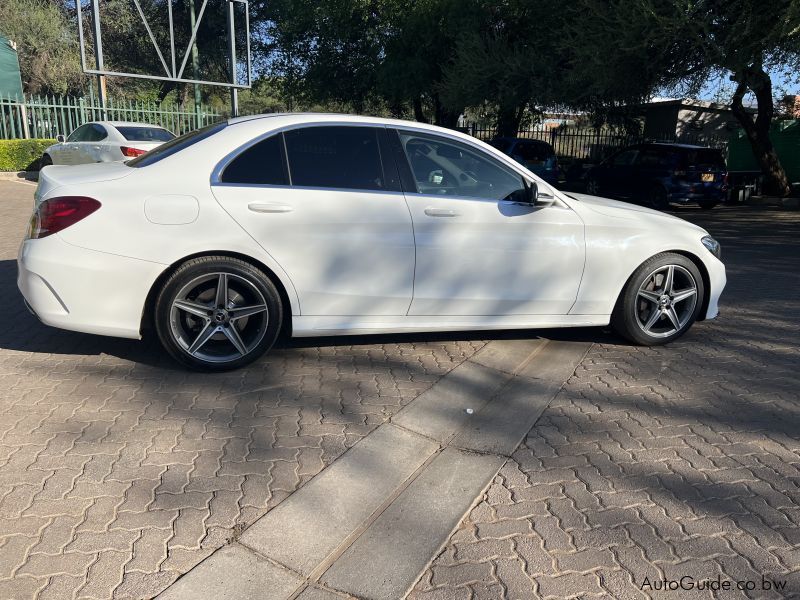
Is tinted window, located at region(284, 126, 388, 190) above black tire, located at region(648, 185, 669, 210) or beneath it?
above

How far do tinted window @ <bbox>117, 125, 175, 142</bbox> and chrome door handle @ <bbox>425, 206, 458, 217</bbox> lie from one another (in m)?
9.96

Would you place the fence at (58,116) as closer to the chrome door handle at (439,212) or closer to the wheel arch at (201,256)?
the wheel arch at (201,256)

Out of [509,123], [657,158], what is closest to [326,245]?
[657,158]

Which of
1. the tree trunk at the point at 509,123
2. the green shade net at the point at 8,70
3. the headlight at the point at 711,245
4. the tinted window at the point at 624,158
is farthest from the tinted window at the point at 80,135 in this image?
the tree trunk at the point at 509,123

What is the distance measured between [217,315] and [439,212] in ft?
5.15

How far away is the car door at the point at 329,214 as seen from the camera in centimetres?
414

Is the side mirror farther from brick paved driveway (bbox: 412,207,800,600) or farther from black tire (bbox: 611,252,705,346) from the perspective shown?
brick paved driveway (bbox: 412,207,800,600)

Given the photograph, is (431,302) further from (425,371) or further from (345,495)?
(345,495)

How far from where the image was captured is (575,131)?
88.0 ft

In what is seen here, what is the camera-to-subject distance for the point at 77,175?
4191 millimetres

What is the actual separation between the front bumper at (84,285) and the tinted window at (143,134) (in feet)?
31.1

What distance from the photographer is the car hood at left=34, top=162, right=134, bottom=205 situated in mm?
4039

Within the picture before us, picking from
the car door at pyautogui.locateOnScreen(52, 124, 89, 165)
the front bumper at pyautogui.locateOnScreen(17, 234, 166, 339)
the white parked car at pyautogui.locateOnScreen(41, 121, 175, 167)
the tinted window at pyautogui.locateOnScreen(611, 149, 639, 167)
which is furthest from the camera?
the tinted window at pyautogui.locateOnScreen(611, 149, 639, 167)

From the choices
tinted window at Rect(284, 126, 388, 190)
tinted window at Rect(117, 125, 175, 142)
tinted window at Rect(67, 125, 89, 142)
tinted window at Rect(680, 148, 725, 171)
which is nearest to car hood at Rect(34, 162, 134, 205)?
tinted window at Rect(284, 126, 388, 190)
